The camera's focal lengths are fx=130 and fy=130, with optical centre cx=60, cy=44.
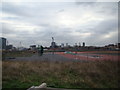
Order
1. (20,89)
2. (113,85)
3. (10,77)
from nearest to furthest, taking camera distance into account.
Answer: (20,89), (113,85), (10,77)

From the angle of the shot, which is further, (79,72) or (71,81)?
(79,72)

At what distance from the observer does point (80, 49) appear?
3150cm

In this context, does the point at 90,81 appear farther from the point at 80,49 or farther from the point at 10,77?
the point at 80,49

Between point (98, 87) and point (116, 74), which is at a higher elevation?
point (116, 74)

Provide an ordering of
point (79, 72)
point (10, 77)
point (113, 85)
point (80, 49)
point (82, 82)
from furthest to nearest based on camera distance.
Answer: point (80, 49) < point (79, 72) < point (10, 77) < point (82, 82) < point (113, 85)

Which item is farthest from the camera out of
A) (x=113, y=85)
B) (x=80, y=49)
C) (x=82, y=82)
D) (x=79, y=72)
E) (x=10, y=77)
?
(x=80, y=49)

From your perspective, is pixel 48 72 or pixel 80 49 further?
pixel 80 49

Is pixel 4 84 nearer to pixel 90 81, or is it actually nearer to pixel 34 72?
pixel 34 72

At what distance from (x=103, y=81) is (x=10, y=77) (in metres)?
3.85

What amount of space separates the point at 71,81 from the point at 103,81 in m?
1.23

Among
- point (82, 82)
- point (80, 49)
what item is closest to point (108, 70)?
point (82, 82)

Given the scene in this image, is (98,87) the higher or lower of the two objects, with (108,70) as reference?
lower

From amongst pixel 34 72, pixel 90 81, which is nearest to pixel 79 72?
pixel 90 81

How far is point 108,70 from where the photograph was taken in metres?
5.64
